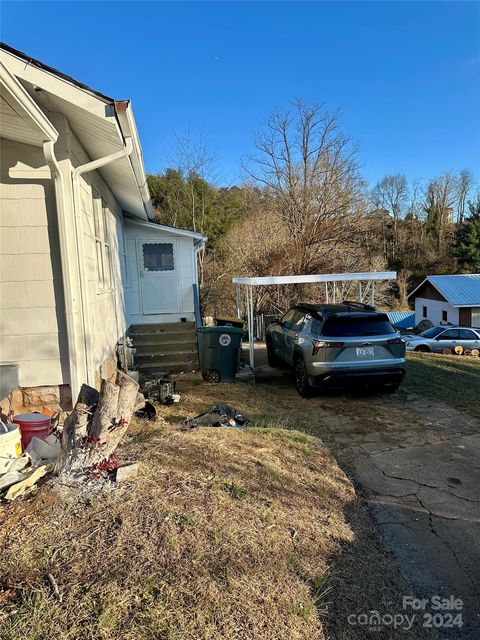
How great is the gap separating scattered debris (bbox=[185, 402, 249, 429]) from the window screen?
5.94 m

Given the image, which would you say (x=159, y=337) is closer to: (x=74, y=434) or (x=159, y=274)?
(x=159, y=274)

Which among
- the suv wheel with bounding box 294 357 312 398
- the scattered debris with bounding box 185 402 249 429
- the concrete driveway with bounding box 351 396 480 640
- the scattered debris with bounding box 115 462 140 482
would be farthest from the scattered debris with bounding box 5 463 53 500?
the suv wheel with bounding box 294 357 312 398

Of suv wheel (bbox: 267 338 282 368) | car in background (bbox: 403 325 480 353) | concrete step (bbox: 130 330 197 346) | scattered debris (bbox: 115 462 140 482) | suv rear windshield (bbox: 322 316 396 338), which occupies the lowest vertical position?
car in background (bbox: 403 325 480 353)

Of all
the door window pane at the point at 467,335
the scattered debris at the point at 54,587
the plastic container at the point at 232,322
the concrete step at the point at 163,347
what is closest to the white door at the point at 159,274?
the plastic container at the point at 232,322

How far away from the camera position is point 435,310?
35.1 metres

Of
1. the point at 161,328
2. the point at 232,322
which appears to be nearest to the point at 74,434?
the point at 161,328

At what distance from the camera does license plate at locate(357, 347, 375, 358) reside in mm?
6609

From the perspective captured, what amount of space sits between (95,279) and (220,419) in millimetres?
2656

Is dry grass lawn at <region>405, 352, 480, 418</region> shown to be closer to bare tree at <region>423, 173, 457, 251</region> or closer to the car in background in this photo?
the car in background

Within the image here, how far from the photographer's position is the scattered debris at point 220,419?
510 centimetres

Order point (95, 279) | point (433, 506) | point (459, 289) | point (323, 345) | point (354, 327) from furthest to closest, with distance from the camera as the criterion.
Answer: point (459, 289) → point (354, 327) → point (323, 345) → point (95, 279) → point (433, 506)

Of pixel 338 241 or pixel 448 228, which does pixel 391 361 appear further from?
pixel 448 228

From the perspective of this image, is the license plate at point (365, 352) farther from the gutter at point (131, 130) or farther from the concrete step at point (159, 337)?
the gutter at point (131, 130)

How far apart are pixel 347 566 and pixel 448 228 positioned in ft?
170
